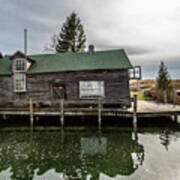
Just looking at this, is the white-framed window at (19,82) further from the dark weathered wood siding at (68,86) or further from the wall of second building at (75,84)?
the wall of second building at (75,84)

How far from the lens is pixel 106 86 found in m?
13.4

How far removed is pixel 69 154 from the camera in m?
7.08

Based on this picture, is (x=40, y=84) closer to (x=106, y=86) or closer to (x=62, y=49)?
(x=106, y=86)

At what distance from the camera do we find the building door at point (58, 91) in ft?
48.3

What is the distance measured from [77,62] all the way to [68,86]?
2.88 meters

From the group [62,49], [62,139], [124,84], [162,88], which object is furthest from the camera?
[62,49]

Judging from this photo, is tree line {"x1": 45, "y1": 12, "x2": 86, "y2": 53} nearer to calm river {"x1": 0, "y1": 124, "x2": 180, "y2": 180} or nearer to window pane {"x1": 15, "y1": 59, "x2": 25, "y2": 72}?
window pane {"x1": 15, "y1": 59, "x2": 25, "y2": 72}

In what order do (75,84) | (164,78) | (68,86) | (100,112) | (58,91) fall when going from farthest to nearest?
(164,78), (58,91), (68,86), (75,84), (100,112)

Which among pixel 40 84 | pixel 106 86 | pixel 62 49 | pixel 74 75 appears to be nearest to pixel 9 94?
pixel 40 84

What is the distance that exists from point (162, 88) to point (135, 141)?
13551 millimetres

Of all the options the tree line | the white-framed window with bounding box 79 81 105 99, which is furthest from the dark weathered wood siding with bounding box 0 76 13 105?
the tree line

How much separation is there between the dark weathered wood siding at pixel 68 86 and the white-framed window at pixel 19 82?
1.41 feet

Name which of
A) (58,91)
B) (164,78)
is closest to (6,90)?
(58,91)

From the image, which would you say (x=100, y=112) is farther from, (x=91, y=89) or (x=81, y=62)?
(x=81, y=62)
